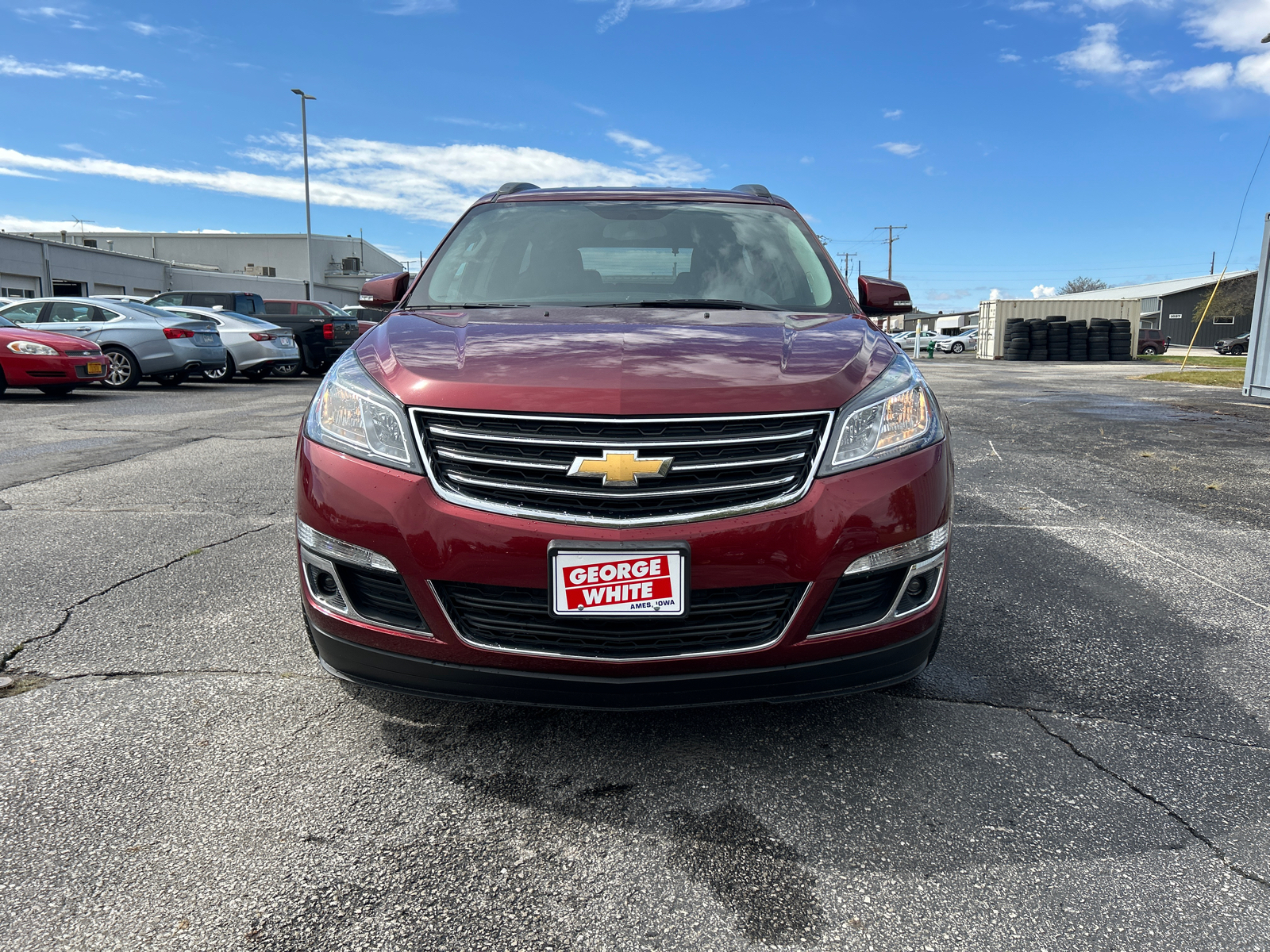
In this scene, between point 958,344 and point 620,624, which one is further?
point 958,344

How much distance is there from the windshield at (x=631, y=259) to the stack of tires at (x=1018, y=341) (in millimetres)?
33615

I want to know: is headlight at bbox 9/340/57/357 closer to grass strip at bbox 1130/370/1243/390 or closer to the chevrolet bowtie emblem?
the chevrolet bowtie emblem

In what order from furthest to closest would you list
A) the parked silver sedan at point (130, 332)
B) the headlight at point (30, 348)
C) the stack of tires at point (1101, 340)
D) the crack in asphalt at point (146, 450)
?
the stack of tires at point (1101, 340) → the parked silver sedan at point (130, 332) → the headlight at point (30, 348) → the crack in asphalt at point (146, 450)

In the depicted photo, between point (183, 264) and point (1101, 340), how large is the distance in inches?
1946

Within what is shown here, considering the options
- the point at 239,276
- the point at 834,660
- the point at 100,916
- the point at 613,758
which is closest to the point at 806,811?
the point at 834,660

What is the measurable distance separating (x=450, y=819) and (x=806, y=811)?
2.85 feet

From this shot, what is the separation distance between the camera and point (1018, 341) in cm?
3384

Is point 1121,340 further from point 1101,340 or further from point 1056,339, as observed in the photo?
point 1056,339

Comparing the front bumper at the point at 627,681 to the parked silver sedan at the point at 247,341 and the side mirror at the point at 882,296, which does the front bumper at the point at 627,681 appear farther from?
the parked silver sedan at the point at 247,341

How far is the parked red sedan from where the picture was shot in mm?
11320

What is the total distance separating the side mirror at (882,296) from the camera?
142 inches

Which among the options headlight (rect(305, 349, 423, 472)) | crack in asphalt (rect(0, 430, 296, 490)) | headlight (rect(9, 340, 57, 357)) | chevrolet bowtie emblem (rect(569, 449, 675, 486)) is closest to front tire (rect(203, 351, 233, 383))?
headlight (rect(9, 340, 57, 357))

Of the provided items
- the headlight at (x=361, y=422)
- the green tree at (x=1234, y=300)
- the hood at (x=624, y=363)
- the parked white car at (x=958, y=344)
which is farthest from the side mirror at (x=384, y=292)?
the green tree at (x=1234, y=300)

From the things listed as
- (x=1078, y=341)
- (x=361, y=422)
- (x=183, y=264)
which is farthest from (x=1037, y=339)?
(x=183, y=264)
